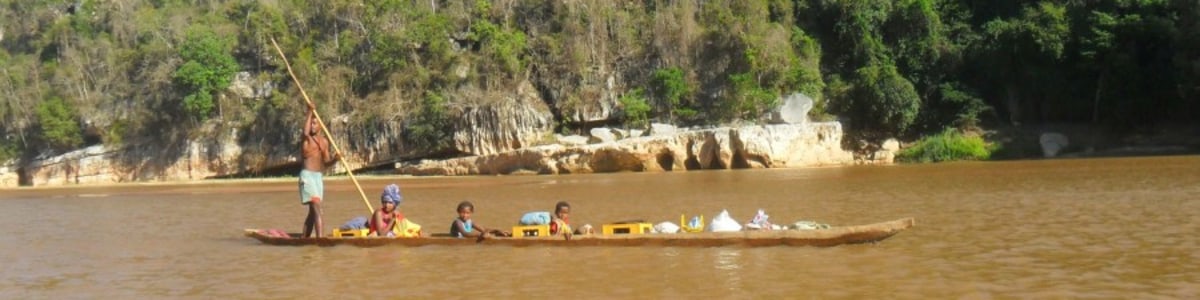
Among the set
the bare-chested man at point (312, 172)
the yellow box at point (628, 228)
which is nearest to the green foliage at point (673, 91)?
the bare-chested man at point (312, 172)

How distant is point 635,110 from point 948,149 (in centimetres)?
984

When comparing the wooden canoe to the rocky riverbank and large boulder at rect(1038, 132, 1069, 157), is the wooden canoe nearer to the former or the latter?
the rocky riverbank

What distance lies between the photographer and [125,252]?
13.2 m

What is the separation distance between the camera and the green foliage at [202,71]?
40.2m

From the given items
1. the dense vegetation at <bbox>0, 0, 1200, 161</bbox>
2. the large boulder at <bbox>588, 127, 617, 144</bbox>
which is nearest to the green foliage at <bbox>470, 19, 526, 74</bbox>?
the dense vegetation at <bbox>0, 0, 1200, 161</bbox>

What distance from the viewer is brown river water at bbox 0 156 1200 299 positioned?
29.4 ft

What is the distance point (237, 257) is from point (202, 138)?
100 feet

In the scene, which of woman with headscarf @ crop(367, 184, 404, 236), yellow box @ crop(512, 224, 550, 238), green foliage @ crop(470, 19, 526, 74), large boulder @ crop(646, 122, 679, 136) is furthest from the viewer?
green foliage @ crop(470, 19, 526, 74)

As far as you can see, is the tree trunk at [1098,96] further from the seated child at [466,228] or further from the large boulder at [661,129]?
the seated child at [466,228]

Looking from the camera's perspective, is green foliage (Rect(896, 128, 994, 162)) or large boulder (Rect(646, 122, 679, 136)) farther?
large boulder (Rect(646, 122, 679, 136))

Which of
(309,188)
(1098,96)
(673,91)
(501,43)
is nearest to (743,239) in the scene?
(309,188)

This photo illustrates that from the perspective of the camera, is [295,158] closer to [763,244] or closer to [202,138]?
[202,138]

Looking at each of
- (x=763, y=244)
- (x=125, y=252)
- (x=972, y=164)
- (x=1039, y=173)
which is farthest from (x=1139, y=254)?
(x=972, y=164)

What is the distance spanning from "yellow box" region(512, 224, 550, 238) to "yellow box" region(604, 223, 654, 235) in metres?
0.69
